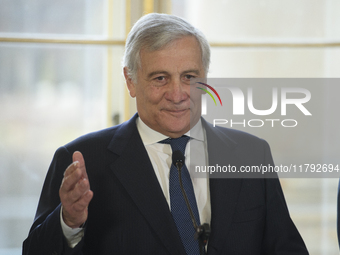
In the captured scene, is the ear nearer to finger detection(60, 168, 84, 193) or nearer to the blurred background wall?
finger detection(60, 168, 84, 193)

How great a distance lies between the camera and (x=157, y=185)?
1464mm

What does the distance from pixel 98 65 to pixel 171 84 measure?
1.23 meters

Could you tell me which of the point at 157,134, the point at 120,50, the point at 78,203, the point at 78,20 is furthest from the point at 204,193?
the point at 78,20

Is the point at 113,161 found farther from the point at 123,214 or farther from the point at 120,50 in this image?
the point at 120,50

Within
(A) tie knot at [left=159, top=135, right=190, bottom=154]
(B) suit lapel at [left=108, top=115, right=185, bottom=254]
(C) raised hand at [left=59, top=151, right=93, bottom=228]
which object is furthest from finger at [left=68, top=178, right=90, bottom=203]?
(A) tie knot at [left=159, top=135, right=190, bottom=154]

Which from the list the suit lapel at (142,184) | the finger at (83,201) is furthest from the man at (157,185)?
the finger at (83,201)

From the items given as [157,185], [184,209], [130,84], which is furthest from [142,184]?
[130,84]

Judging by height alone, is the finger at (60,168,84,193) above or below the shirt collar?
below

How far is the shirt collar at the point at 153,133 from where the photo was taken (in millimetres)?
1607

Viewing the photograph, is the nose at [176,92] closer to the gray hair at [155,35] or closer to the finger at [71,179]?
the gray hair at [155,35]

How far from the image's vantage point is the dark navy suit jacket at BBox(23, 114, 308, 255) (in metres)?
1.39

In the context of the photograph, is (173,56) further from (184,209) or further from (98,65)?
(98,65)

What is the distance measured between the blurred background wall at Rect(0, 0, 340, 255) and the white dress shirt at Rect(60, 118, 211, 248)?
1021mm

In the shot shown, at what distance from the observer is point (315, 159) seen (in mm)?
2689
